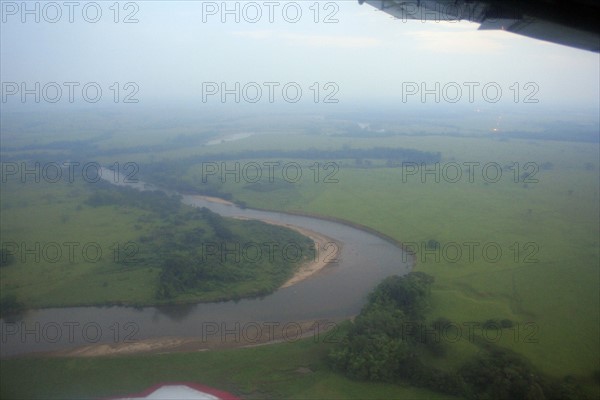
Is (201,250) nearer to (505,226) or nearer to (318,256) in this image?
(318,256)

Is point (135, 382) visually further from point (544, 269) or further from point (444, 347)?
point (544, 269)

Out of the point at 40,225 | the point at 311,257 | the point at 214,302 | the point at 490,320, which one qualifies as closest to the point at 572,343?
the point at 490,320

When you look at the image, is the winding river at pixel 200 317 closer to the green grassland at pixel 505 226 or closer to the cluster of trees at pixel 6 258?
the green grassland at pixel 505 226

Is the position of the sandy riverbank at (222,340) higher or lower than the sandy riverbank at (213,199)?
lower

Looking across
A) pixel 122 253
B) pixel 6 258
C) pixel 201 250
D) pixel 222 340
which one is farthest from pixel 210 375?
pixel 6 258

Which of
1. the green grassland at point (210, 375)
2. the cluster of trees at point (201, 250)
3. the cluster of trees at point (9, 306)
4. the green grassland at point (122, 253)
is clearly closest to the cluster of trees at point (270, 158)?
the cluster of trees at point (201, 250)
